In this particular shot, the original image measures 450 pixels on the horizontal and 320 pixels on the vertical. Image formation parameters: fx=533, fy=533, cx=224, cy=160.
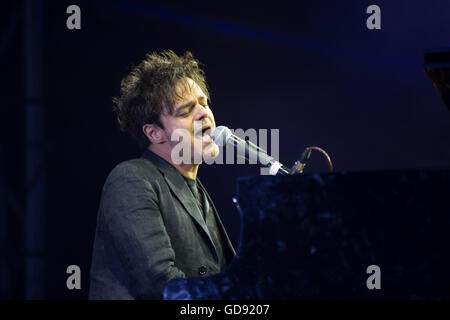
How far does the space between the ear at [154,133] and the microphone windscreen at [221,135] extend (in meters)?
0.35

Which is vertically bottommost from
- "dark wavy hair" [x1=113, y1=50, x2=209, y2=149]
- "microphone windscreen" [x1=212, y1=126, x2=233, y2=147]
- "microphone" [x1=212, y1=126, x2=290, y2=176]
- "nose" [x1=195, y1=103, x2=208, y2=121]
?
"microphone" [x1=212, y1=126, x2=290, y2=176]

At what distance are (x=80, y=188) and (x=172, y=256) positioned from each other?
2411mm

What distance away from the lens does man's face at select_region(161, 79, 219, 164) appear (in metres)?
2.22

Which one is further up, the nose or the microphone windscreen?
the nose

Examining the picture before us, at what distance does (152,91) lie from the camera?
236 cm

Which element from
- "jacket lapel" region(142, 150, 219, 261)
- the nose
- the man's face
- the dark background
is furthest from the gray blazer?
the dark background

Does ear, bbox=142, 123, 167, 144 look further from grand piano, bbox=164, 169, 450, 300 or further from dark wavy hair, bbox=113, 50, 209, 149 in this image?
grand piano, bbox=164, 169, 450, 300

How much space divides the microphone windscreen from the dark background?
Answer: 6.05 feet

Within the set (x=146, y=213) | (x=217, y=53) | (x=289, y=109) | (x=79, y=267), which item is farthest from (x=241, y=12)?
(x=146, y=213)

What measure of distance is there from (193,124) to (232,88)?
5.89 feet

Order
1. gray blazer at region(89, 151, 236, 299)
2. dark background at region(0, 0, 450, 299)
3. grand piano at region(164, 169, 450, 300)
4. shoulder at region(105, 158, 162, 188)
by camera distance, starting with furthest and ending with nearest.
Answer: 1. dark background at region(0, 0, 450, 299)
2. shoulder at region(105, 158, 162, 188)
3. gray blazer at region(89, 151, 236, 299)
4. grand piano at region(164, 169, 450, 300)

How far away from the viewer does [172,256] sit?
6.01 feet

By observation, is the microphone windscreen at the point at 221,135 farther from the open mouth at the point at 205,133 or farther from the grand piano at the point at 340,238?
the grand piano at the point at 340,238

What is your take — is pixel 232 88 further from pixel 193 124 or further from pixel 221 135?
pixel 221 135
